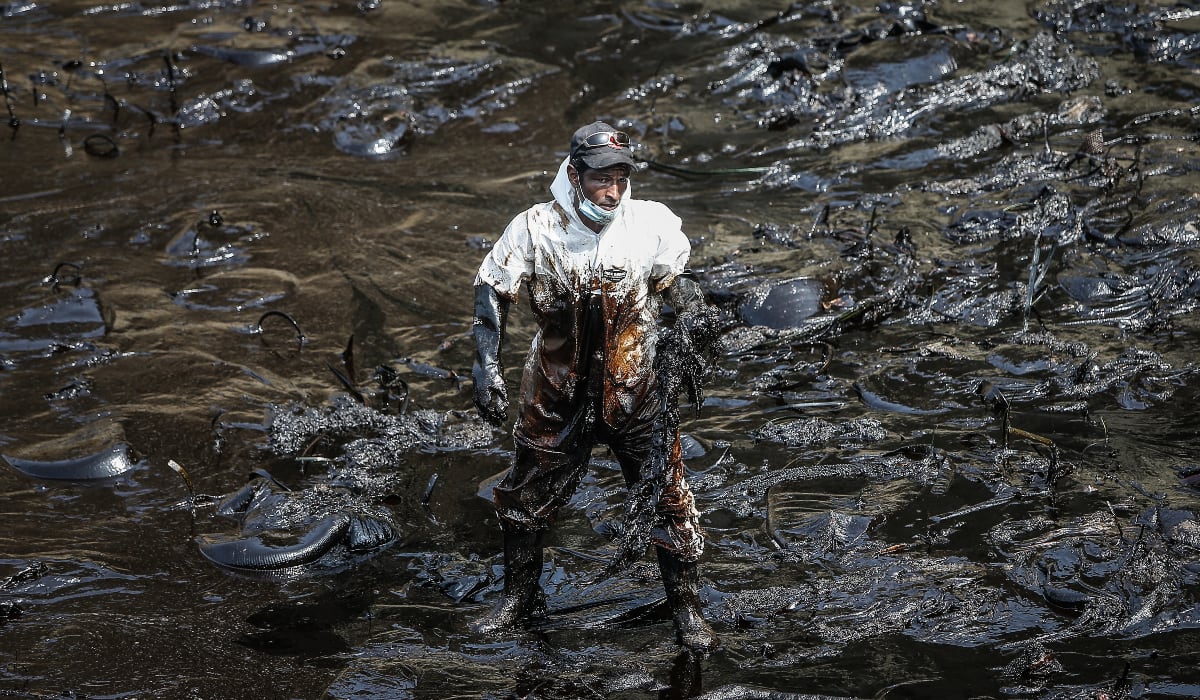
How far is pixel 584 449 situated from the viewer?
4238mm

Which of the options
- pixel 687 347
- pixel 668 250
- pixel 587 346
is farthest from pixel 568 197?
pixel 687 347

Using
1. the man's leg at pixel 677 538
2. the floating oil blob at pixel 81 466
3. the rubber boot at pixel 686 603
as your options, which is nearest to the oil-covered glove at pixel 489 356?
the man's leg at pixel 677 538

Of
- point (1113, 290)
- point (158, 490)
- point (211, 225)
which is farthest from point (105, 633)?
point (1113, 290)

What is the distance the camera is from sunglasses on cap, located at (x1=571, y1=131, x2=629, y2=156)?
3.89m

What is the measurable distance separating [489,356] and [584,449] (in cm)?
52

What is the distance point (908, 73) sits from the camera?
958 cm

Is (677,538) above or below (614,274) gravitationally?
below

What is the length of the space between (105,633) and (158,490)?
1136mm

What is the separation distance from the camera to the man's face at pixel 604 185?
3893 mm

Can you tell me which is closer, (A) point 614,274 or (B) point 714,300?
(A) point 614,274

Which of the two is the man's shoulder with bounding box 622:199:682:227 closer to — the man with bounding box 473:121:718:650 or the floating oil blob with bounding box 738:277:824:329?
the man with bounding box 473:121:718:650

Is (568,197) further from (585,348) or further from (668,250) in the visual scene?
(585,348)

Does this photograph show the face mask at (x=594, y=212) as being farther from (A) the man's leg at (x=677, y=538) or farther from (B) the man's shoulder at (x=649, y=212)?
(A) the man's leg at (x=677, y=538)

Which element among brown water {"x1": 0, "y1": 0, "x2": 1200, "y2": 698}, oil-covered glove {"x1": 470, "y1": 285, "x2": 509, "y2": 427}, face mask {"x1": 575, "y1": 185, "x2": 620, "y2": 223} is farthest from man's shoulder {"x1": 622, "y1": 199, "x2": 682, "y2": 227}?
brown water {"x1": 0, "y1": 0, "x2": 1200, "y2": 698}
